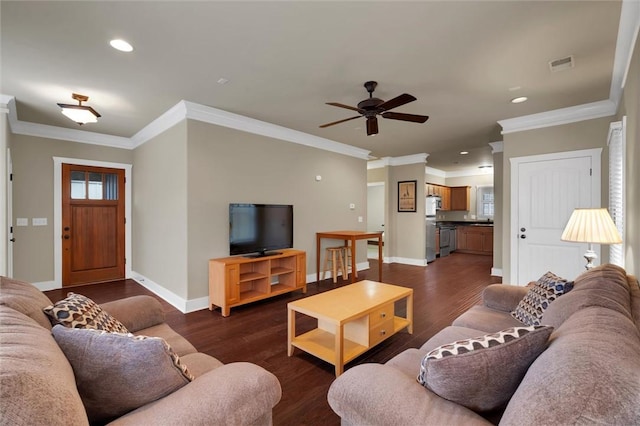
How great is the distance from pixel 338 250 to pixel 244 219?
6.63 ft

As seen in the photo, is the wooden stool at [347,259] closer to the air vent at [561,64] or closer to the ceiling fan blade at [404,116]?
the ceiling fan blade at [404,116]

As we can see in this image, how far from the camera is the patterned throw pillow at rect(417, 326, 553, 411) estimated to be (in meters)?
1.05

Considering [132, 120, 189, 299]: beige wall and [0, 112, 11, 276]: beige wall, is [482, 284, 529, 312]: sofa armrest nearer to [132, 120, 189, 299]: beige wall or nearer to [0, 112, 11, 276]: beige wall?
[132, 120, 189, 299]: beige wall

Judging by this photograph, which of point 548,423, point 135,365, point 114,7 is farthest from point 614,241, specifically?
point 114,7

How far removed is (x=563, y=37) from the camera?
2316 millimetres

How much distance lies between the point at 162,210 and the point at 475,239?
851cm

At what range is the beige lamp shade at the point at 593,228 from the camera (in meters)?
2.37

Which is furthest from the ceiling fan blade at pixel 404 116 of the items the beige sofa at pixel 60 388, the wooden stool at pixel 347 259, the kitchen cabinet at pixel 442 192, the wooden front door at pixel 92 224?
the kitchen cabinet at pixel 442 192

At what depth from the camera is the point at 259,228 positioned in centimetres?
420

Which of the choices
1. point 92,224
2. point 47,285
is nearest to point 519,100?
point 92,224

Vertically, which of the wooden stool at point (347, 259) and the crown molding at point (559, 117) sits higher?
the crown molding at point (559, 117)

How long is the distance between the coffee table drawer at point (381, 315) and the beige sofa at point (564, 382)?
790 millimetres

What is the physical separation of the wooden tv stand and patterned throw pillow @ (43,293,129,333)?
6.74 feet

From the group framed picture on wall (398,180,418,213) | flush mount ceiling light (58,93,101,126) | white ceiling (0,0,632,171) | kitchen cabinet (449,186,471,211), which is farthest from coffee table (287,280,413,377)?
kitchen cabinet (449,186,471,211)
